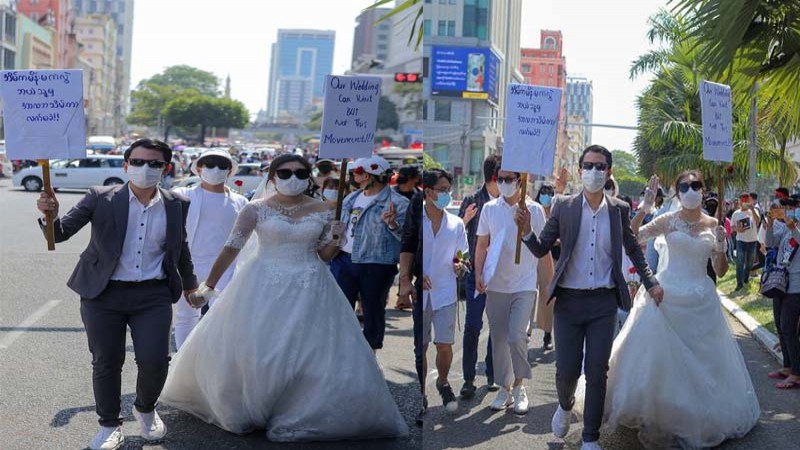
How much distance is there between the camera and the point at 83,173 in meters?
5.37

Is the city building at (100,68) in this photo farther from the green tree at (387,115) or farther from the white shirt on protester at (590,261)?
the white shirt on protester at (590,261)

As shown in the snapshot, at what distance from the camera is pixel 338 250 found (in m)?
5.91

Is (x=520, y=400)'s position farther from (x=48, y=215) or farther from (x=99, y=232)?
(x=48, y=215)

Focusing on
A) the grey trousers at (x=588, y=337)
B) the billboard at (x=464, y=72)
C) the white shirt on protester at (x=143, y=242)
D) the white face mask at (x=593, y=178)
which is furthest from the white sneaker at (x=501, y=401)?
the white shirt on protester at (x=143, y=242)

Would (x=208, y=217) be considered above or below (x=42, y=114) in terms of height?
below

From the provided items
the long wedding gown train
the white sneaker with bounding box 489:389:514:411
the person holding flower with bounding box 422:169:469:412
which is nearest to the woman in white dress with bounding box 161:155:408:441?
the long wedding gown train

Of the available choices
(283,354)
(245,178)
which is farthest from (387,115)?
(245,178)

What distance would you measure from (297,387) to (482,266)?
1.50 meters

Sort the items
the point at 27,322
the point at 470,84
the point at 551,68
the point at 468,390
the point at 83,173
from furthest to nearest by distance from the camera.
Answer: the point at 27,322 → the point at 83,173 → the point at 468,390 → the point at 551,68 → the point at 470,84

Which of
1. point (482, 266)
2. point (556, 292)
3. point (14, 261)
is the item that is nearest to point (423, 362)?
point (482, 266)

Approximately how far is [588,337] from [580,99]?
53.9 inches

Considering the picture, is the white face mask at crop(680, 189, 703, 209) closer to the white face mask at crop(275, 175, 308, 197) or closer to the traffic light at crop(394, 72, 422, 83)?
the traffic light at crop(394, 72, 422, 83)

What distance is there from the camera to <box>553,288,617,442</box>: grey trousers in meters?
5.29

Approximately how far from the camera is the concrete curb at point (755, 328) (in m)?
5.70
